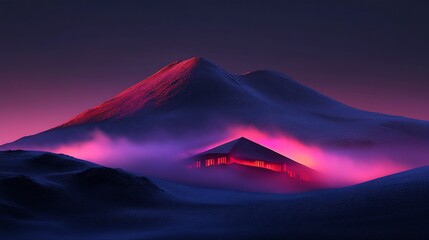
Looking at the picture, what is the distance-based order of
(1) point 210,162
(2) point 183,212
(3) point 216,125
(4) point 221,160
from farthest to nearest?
(3) point 216,125
(1) point 210,162
(4) point 221,160
(2) point 183,212

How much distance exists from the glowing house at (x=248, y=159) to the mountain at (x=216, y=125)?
32.1ft

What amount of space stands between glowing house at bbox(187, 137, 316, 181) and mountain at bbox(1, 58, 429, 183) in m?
9.80

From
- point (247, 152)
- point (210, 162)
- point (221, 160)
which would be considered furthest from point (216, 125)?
point (221, 160)

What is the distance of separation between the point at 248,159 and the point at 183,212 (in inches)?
1638

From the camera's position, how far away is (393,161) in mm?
111625

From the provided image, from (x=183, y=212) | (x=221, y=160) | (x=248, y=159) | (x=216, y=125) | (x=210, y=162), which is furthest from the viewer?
(x=216, y=125)

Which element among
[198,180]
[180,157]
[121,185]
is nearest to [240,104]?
[180,157]

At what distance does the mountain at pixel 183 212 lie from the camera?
18422mm

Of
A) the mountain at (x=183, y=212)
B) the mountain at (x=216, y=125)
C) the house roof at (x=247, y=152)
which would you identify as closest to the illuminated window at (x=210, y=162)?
the house roof at (x=247, y=152)

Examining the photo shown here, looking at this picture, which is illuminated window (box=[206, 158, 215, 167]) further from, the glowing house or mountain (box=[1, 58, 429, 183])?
mountain (box=[1, 58, 429, 183])

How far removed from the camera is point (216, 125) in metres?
116

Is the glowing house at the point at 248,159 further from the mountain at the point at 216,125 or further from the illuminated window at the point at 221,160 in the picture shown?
the mountain at the point at 216,125

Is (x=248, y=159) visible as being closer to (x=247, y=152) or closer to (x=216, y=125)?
(x=247, y=152)

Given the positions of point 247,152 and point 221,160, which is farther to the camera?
point 247,152
